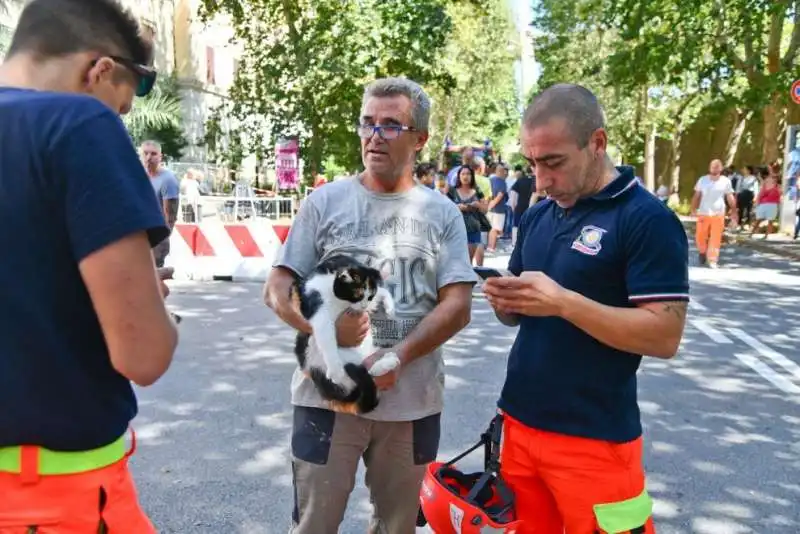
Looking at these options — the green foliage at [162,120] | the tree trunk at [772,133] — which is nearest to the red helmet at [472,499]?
the green foliage at [162,120]

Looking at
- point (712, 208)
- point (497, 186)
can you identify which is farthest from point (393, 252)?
point (497, 186)

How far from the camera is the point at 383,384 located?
2254 mm

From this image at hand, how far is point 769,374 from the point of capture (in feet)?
20.1

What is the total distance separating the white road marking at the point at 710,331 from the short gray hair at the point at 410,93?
576 centimetres

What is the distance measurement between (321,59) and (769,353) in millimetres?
13796

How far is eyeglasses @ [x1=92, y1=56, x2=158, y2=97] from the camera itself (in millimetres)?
1513

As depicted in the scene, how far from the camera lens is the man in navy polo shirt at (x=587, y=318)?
2.01 m

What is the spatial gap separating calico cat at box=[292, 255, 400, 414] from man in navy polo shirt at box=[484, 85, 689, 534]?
370 millimetres

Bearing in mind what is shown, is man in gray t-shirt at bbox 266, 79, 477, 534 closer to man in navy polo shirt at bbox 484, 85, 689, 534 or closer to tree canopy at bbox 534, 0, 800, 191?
man in navy polo shirt at bbox 484, 85, 689, 534

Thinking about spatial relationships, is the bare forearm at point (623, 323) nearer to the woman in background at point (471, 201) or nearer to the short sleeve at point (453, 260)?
the short sleeve at point (453, 260)

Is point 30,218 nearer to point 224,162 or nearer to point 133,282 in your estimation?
point 133,282

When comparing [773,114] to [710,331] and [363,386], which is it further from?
A: [363,386]

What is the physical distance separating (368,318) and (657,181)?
1635 inches

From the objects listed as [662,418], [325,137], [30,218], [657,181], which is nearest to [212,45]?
[325,137]
